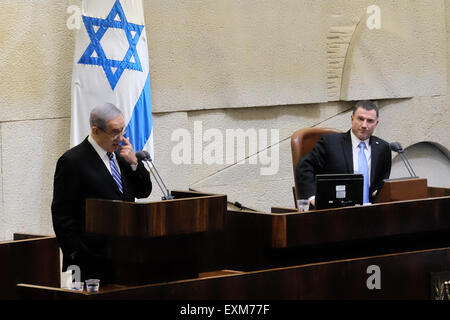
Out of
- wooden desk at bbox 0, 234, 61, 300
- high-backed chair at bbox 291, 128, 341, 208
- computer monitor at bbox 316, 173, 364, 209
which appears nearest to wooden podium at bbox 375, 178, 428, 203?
computer monitor at bbox 316, 173, 364, 209

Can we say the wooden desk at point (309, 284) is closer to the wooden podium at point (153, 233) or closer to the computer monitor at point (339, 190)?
the wooden podium at point (153, 233)

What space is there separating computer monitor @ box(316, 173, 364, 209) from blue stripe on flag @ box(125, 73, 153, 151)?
77.8 inches

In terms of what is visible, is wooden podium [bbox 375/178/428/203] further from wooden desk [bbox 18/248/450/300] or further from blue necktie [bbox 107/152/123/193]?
blue necktie [bbox 107/152/123/193]

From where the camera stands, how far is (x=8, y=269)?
4.67 metres

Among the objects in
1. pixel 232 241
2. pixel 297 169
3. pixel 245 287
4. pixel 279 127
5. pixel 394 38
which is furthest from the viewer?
pixel 394 38

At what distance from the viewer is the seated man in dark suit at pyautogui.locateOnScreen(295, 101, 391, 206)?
617cm

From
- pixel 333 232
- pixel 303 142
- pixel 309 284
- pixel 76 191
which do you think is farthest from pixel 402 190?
pixel 76 191

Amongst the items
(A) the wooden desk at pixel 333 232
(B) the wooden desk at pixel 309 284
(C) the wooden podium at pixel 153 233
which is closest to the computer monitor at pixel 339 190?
(A) the wooden desk at pixel 333 232

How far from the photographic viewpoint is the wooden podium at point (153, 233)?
13.5ft

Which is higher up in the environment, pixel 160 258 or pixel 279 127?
pixel 279 127

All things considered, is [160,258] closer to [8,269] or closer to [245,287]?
[245,287]

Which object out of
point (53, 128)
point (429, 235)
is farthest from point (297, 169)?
point (53, 128)
